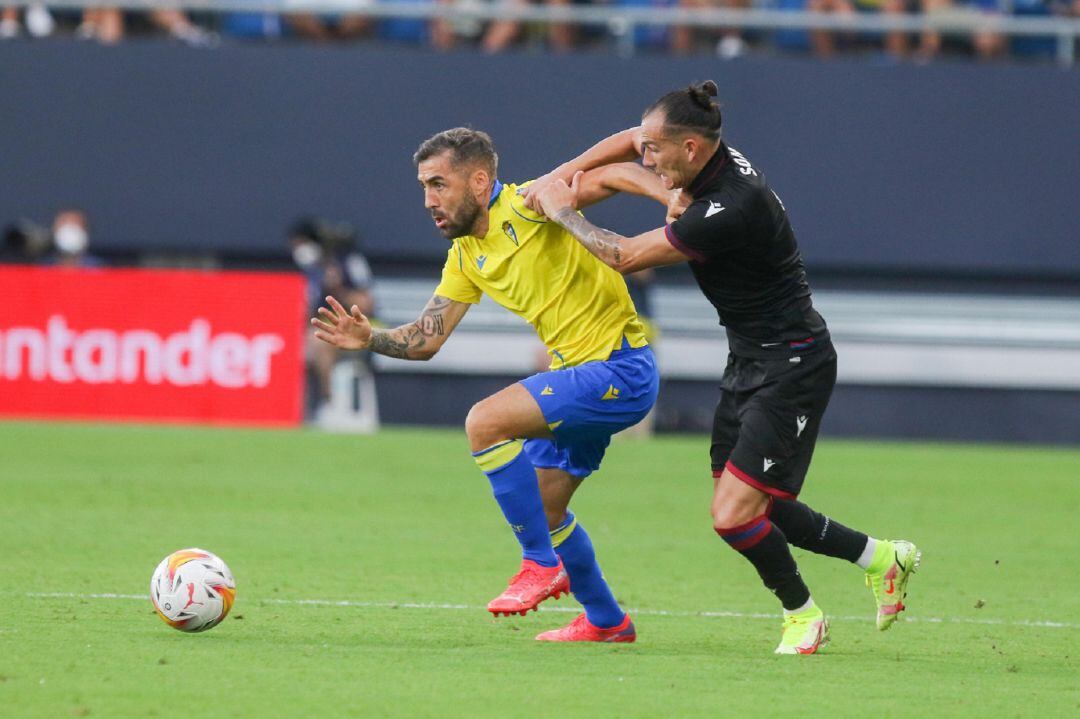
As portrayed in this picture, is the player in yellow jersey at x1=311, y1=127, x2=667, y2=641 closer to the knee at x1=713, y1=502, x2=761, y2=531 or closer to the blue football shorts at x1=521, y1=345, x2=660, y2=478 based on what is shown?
the blue football shorts at x1=521, y1=345, x2=660, y2=478

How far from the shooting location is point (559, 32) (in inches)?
792

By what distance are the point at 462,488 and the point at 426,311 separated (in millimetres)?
6259

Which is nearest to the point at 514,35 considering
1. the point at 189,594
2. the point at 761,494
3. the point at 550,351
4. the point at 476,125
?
the point at 476,125

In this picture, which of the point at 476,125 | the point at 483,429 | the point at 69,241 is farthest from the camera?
the point at 476,125

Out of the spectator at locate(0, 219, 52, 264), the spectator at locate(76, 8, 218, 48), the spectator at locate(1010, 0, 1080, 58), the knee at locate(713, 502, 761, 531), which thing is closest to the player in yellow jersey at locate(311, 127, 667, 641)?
the knee at locate(713, 502, 761, 531)

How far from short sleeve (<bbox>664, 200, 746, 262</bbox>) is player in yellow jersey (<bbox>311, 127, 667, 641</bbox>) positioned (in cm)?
36

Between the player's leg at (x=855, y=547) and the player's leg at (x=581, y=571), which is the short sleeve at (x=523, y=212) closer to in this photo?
the player's leg at (x=581, y=571)

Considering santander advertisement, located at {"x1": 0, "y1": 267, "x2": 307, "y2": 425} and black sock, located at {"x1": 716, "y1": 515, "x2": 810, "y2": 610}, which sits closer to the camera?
black sock, located at {"x1": 716, "y1": 515, "x2": 810, "y2": 610}

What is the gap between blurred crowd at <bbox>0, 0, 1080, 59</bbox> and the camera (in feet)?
65.6

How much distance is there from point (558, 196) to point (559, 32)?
13.6 metres

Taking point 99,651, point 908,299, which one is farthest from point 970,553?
point 908,299

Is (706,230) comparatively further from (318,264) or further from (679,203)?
(318,264)

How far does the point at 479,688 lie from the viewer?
5.83 meters

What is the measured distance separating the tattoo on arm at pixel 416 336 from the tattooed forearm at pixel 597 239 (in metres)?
0.92
